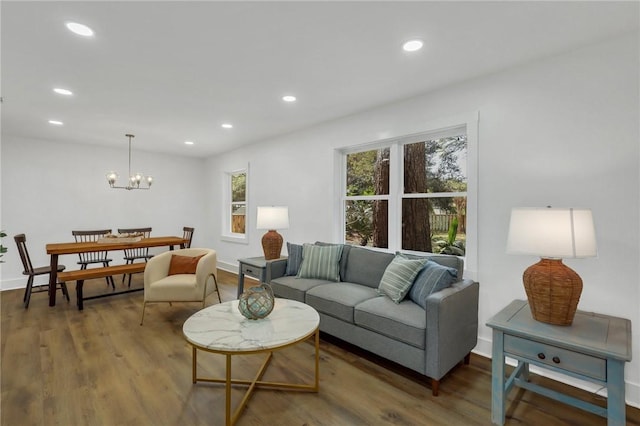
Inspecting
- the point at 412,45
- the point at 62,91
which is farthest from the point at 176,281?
the point at 412,45

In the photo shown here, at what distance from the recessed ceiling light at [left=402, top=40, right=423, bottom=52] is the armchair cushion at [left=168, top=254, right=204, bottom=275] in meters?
3.29

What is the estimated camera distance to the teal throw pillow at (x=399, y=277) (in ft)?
8.36

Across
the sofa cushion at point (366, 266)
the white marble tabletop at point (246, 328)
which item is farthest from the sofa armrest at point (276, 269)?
the white marble tabletop at point (246, 328)

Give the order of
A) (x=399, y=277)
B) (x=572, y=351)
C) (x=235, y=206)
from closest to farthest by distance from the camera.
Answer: (x=572, y=351), (x=399, y=277), (x=235, y=206)

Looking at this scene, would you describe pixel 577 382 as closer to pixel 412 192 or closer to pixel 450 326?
pixel 450 326

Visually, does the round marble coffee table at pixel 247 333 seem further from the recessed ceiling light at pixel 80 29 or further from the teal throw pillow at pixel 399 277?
the recessed ceiling light at pixel 80 29

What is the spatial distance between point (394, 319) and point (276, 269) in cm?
165

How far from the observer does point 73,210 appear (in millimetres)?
5344

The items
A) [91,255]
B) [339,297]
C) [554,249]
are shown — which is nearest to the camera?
[554,249]

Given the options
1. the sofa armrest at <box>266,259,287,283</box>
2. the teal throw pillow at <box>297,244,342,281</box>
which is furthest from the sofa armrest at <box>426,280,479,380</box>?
the sofa armrest at <box>266,259,287,283</box>

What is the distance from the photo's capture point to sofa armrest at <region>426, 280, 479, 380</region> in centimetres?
207

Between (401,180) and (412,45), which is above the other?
(412,45)

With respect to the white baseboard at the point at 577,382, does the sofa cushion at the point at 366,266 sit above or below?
above

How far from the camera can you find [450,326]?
2.18 meters
